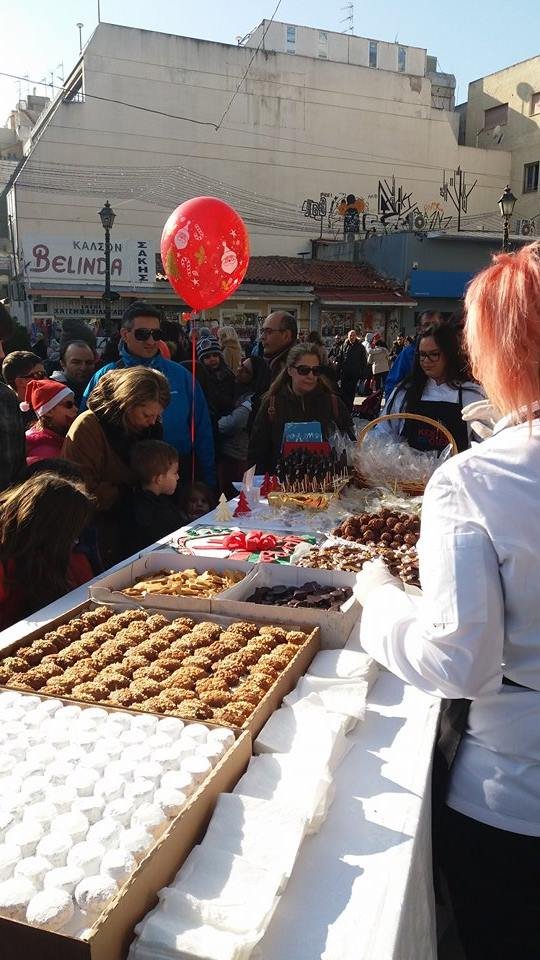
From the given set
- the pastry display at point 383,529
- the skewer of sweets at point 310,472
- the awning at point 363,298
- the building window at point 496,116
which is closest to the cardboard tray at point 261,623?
the pastry display at point 383,529

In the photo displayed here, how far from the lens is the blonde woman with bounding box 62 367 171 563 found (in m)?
3.29

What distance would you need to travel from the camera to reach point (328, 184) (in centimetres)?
2922

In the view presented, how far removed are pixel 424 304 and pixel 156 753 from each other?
25248 millimetres

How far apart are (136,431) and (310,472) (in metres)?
0.93

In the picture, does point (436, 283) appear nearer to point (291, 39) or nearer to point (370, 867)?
point (291, 39)

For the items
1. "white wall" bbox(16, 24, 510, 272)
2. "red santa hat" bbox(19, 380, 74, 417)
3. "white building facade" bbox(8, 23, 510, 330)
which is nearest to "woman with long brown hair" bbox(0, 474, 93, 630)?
"red santa hat" bbox(19, 380, 74, 417)

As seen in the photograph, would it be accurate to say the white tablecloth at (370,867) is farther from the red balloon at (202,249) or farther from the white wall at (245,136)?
the white wall at (245,136)

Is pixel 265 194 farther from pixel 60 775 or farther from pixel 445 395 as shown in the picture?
pixel 60 775

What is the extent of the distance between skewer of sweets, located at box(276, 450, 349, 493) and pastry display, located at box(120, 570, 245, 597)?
1.08 m

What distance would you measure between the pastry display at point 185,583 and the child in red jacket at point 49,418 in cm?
133

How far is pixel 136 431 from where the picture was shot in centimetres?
342

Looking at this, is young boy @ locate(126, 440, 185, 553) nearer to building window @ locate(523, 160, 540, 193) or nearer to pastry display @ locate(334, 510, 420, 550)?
pastry display @ locate(334, 510, 420, 550)

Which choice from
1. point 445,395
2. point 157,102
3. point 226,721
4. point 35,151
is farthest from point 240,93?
point 226,721

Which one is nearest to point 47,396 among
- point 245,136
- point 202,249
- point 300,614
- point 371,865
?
point 202,249
